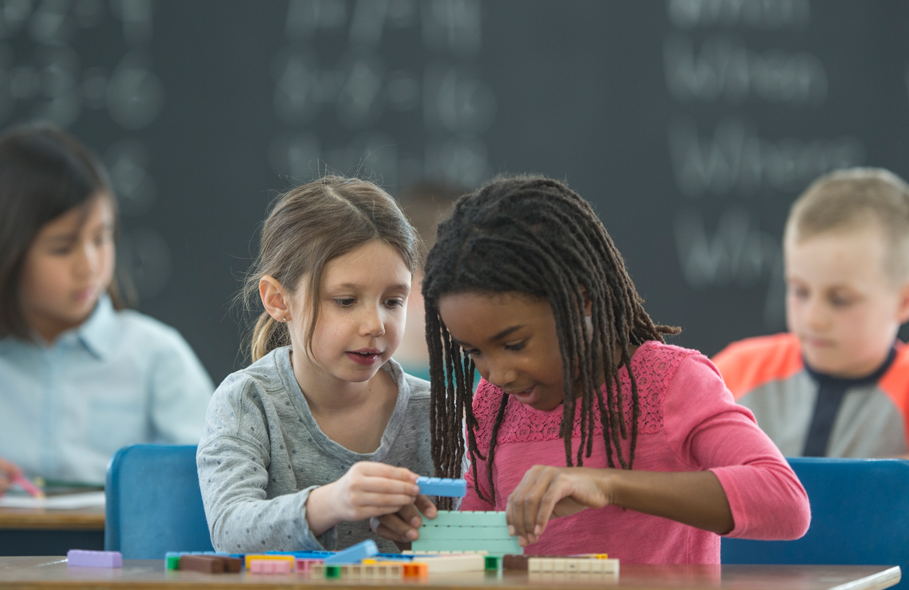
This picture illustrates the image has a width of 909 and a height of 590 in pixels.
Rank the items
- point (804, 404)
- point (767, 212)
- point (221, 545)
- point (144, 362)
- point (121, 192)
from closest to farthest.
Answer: point (221, 545)
point (804, 404)
point (144, 362)
point (767, 212)
point (121, 192)

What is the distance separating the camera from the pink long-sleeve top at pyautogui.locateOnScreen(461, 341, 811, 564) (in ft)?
3.61

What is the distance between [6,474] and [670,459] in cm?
187

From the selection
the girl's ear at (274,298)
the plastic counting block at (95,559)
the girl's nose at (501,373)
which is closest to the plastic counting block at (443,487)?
the girl's nose at (501,373)

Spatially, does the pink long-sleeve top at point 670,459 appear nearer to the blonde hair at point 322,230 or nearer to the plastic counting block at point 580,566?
the plastic counting block at point 580,566

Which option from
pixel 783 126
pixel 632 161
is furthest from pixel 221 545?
pixel 783 126

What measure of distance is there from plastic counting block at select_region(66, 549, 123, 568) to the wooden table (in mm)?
15

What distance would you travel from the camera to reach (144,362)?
2852 millimetres

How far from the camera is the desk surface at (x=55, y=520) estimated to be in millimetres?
1794

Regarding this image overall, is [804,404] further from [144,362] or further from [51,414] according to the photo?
[51,414]

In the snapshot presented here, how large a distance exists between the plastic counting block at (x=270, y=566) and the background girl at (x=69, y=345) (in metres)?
1.85

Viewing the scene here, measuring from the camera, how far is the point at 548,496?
1015mm

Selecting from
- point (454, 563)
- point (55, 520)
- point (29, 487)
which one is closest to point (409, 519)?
point (454, 563)

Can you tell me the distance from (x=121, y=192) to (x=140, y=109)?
0.29 m

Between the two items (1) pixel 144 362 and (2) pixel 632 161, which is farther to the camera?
(2) pixel 632 161
